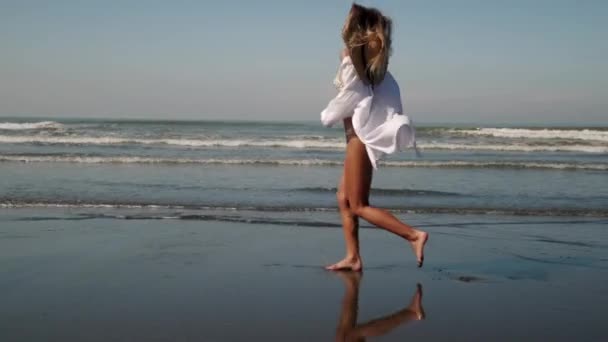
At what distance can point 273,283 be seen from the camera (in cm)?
390

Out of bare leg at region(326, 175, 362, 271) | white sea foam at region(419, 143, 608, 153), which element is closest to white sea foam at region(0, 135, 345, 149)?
white sea foam at region(419, 143, 608, 153)

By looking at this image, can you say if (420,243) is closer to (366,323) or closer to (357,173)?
(357,173)

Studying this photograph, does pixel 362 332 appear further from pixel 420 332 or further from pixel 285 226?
pixel 285 226

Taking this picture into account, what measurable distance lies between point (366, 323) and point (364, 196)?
117cm

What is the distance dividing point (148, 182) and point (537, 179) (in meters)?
7.17

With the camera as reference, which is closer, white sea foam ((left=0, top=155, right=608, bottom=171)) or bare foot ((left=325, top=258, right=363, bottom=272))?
bare foot ((left=325, top=258, right=363, bottom=272))

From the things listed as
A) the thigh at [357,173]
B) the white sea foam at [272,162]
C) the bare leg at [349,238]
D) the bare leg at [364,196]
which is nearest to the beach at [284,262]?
the bare leg at [349,238]

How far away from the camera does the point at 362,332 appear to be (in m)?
2.98

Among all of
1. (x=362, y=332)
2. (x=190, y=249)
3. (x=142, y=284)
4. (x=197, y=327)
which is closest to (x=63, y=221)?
(x=190, y=249)

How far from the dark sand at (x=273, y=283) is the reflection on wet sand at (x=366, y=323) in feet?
0.08

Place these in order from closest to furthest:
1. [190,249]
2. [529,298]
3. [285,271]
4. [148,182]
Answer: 1. [529,298]
2. [285,271]
3. [190,249]
4. [148,182]

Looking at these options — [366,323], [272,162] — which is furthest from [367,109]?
[272,162]

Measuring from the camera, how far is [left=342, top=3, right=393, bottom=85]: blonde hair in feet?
12.5

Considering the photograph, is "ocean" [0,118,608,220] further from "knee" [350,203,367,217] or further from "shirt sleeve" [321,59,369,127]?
"shirt sleeve" [321,59,369,127]
